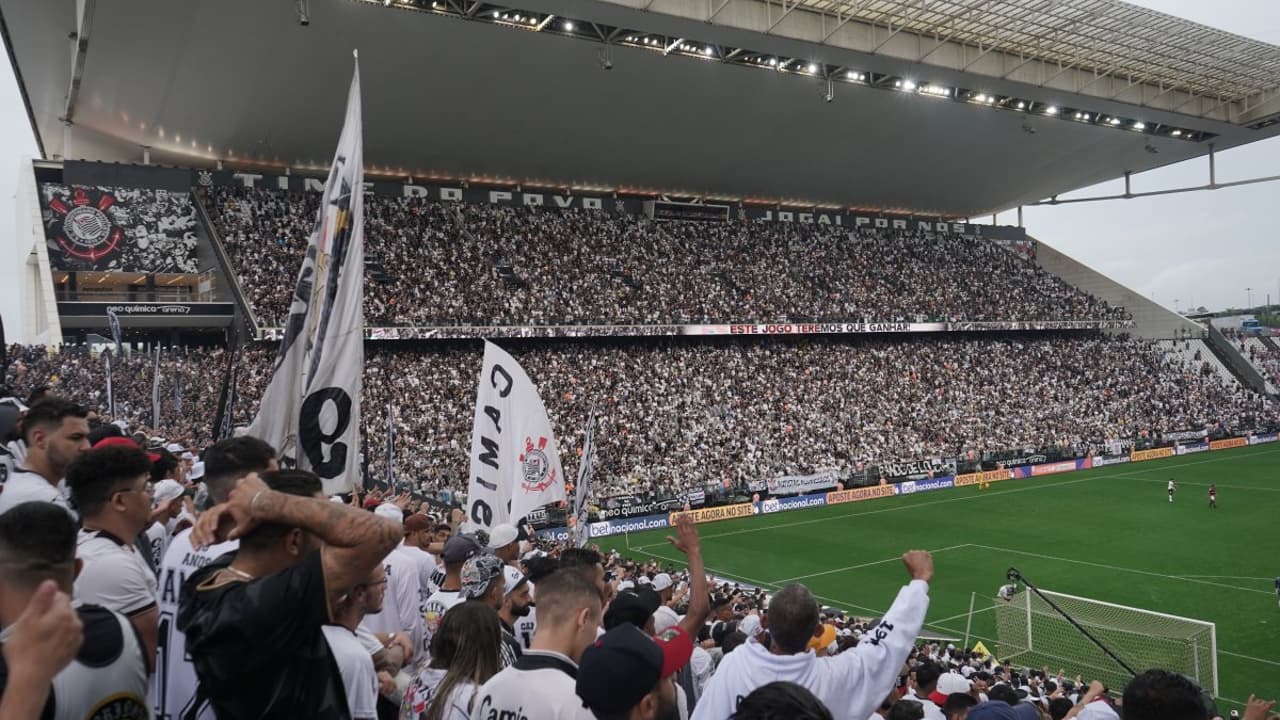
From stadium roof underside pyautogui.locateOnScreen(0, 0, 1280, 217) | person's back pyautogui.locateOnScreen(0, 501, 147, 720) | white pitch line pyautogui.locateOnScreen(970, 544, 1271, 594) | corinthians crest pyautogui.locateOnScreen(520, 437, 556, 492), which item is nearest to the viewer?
person's back pyautogui.locateOnScreen(0, 501, 147, 720)

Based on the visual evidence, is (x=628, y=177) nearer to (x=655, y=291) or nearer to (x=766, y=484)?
(x=655, y=291)

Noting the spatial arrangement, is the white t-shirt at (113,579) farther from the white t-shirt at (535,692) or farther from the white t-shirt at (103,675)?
the white t-shirt at (535,692)

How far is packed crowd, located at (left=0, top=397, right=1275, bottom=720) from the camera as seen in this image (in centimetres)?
254

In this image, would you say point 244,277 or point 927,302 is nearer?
point 244,277

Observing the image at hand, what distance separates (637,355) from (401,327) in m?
11.5

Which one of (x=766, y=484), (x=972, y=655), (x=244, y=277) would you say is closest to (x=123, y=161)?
(x=244, y=277)

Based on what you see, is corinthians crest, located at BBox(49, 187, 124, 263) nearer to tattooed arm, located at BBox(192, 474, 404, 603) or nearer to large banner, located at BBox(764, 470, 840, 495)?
large banner, located at BBox(764, 470, 840, 495)

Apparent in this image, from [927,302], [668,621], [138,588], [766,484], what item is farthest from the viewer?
[927,302]

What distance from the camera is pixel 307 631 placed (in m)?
2.66

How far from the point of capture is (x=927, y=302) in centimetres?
5322

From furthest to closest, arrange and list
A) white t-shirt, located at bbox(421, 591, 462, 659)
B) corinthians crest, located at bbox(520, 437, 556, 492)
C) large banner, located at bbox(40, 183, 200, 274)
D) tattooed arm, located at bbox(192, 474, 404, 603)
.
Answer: large banner, located at bbox(40, 183, 200, 274) < corinthians crest, located at bbox(520, 437, 556, 492) < white t-shirt, located at bbox(421, 591, 462, 659) < tattooed arm, located at bbox(192, 474, 404, 603)

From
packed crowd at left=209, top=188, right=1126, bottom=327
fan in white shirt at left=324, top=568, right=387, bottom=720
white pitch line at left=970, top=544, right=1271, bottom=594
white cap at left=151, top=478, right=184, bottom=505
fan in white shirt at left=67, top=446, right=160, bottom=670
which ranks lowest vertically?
white pitch line at left=970, top=544, right=1271, bottom=594

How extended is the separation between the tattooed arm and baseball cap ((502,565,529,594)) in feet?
8.73

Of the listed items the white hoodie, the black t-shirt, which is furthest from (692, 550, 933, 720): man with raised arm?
the black t-shirt
